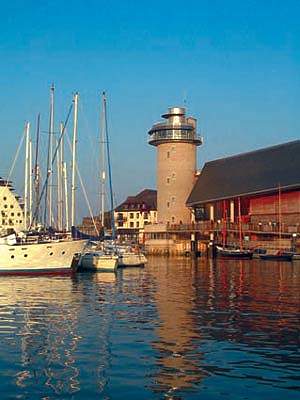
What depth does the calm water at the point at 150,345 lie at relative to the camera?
11.2 meters

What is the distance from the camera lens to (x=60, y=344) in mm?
15195

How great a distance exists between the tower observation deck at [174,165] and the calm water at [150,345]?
210ft

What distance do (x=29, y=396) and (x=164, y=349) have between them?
453 cm

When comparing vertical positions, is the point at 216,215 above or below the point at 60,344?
above

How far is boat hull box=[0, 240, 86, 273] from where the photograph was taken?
38.2 metres

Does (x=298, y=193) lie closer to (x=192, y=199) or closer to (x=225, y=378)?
(x=192, y=199)

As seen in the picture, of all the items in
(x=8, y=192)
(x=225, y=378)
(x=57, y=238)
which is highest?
(x=8, y=192)

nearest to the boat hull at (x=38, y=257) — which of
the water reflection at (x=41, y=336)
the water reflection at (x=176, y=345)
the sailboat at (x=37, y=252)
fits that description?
the sailboat at (x=37, y=252)

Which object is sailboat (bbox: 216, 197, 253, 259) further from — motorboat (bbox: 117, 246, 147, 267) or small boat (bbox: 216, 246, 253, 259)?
motorboat (bbox: 117, 246, 147, 267)

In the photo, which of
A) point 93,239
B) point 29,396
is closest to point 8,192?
point 93,239

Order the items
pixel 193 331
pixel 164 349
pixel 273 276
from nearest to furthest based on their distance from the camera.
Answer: pixel 164 349 < pixel 193 331 < pixel 273 276

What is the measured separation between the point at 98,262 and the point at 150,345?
2995 cm

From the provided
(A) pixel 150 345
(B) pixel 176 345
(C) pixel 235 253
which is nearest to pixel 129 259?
(C) pixel 235 253

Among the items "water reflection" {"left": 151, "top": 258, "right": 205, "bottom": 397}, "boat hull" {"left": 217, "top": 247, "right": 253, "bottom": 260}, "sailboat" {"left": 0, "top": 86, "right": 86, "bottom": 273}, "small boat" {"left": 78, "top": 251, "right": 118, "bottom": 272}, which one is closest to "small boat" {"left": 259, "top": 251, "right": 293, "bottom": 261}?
"boat hull" {"left": 217, "top": 247, "right": 253, "bottom": 260}
